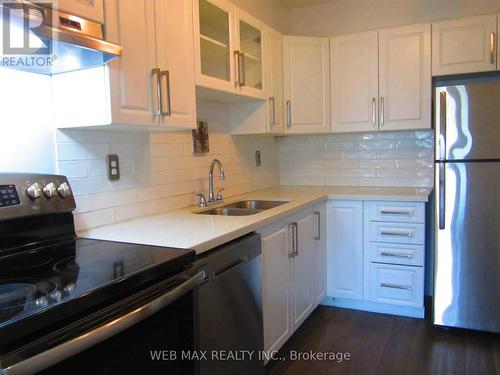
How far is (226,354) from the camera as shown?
1611mm

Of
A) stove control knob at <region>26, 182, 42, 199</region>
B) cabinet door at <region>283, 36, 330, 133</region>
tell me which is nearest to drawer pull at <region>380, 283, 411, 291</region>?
cabinet door at <region>283, 36, 330, 133</region>

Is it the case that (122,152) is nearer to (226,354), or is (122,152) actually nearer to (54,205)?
(54,205)

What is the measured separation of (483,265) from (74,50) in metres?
2.51

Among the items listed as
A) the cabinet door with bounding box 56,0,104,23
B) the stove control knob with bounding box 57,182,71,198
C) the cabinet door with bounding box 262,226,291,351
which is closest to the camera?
the cabinet door with bounding box 56,0,104,23

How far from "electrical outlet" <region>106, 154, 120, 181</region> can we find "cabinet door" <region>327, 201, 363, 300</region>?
1.62 meters

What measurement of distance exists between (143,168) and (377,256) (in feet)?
5.74

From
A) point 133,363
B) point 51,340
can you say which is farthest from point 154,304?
point 51,340

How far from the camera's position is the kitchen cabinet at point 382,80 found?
2867mm

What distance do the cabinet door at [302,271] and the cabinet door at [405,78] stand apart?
1.07 meters

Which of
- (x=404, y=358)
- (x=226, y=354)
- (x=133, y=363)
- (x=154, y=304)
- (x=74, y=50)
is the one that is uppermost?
(x=74, y=50)

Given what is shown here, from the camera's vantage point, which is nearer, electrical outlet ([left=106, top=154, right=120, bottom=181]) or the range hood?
the range hood

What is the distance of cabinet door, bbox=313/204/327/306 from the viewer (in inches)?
107

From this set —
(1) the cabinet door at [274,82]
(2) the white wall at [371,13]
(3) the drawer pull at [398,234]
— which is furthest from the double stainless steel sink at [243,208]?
(2) the white wall at [371,13]

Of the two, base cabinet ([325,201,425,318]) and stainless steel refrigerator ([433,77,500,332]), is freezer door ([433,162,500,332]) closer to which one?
stainless steel refrigerator ([433,77,500,332])
